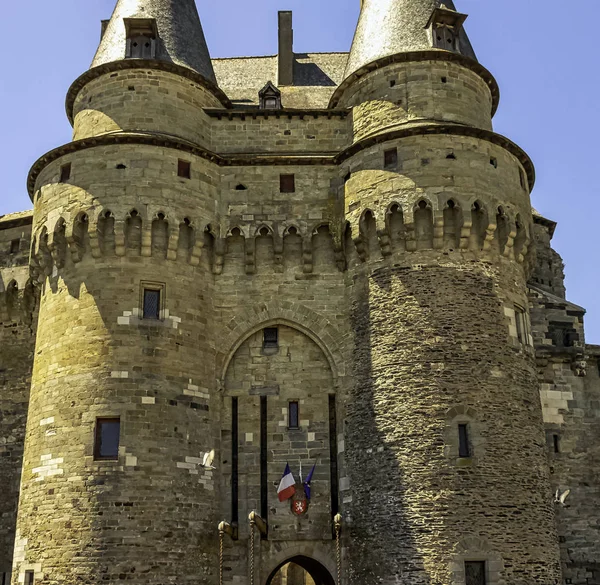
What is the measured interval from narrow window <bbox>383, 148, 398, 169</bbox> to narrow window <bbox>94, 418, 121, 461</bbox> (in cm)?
1026

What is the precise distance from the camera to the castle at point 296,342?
21891 mm

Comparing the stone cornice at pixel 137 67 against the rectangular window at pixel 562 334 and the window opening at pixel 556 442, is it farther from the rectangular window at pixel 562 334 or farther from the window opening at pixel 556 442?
the window opening at pixel 556 442

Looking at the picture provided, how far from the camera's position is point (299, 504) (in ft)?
76.4

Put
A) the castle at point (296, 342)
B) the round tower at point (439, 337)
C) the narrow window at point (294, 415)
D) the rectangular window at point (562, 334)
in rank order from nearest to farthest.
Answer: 1. the round tower at point (439, 337)
2. the castle at point (296, 342)
3. the narrow window at point (294, 415)
4. the rectangular window at point (562, 334)

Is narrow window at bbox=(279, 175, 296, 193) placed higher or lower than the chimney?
lower

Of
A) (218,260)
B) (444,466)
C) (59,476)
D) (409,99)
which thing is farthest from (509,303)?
(59,476)

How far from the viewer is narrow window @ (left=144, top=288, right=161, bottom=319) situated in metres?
23.9

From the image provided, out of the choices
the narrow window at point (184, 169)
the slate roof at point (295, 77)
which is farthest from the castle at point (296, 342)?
the slate roof at point (295, 77)

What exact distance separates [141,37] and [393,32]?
7.88 metres

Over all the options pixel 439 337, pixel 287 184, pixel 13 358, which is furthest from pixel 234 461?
pixel 13 358

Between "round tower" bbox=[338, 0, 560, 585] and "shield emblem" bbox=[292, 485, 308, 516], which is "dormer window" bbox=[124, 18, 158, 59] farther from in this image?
"shield emblem" bbox=[292, 485, 308, 516]

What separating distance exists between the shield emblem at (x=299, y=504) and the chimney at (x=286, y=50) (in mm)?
15113

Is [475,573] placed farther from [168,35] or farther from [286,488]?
[168,35]

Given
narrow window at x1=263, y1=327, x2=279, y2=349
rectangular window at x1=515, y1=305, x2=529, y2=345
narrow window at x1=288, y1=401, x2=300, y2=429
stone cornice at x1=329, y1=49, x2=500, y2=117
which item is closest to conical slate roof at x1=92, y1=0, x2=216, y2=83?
stone cornice at x1=329, y1=49, x2=500, y2=117
